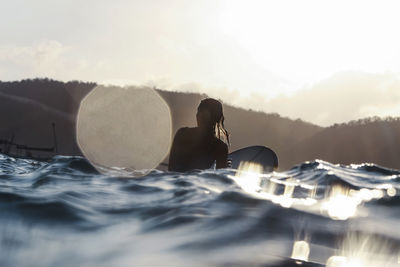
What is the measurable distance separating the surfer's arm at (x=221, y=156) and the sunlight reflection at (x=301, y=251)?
3945mm

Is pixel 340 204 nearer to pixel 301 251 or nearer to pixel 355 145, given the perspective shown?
pixel 301 251

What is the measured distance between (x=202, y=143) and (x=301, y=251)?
410 cm

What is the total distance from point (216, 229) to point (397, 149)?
4719 centimetres

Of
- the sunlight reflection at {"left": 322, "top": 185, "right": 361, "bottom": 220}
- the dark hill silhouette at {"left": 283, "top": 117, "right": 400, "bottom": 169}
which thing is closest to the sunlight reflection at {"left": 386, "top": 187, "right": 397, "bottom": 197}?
the sunlight reflection at {"left": 322, "top": 185, "right": 361, "bottom": 220}

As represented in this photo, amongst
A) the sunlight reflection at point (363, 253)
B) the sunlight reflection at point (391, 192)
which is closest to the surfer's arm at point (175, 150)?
the sunlight reflection at point (391, 192)

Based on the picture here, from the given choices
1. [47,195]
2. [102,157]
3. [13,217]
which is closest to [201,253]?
[13,217]

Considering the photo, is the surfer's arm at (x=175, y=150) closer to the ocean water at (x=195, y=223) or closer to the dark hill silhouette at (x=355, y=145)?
the ocean water at (x=195, y=223)

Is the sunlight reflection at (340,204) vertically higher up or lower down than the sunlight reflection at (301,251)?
higher up

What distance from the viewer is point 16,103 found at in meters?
48.1

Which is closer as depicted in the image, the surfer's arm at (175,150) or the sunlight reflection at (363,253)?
the sunlight reflection at (363,253)

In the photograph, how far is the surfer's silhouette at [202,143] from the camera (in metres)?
6.73

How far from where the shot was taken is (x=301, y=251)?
2.78 metres

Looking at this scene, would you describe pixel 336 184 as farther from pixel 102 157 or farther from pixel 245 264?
pixel 102 157

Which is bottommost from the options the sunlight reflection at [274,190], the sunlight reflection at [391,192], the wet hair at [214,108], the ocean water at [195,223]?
the ocean water at [195,223]
